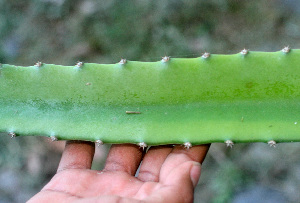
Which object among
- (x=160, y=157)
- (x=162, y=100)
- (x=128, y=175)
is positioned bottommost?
(x=128, y=175)

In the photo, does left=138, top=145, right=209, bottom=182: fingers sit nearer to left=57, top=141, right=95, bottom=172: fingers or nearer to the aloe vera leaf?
the aloe vera leaf

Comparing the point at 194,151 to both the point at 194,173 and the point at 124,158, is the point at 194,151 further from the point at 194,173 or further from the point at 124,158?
the point at 124,158

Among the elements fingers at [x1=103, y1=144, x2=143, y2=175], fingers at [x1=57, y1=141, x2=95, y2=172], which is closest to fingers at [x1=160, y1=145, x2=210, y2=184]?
fingers at [x1=103, y1=144, x2=143, y2=175]

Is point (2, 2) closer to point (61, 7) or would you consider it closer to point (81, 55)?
point (61, 7)

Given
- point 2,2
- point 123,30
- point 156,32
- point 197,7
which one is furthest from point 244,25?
point 2,2

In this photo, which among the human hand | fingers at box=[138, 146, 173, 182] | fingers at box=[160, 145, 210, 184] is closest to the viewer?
the human hand

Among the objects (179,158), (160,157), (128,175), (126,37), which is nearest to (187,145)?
(179,158)
